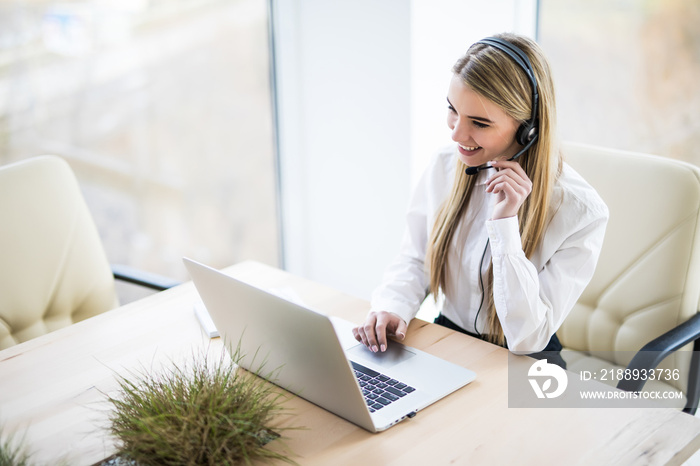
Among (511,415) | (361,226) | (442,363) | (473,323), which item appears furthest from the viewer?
(361,226)

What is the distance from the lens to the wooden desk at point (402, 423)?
1.00 metres

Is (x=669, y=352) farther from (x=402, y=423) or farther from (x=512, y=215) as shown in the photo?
(x=402, y=423)

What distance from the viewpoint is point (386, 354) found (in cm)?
130

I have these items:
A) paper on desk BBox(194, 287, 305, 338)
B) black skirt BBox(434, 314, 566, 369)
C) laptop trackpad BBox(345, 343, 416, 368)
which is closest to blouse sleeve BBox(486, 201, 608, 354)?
black skirt BBox(434, 314, 566, 369)

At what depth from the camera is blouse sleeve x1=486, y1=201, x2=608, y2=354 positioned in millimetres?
1322

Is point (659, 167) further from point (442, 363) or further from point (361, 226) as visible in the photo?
point (361, 226)

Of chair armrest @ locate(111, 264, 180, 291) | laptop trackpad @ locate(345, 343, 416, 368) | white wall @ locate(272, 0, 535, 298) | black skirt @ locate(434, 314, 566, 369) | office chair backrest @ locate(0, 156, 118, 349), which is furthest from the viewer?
white wall @ locate(272, 0, 535, 298)

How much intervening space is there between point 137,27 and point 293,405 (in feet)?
5.69

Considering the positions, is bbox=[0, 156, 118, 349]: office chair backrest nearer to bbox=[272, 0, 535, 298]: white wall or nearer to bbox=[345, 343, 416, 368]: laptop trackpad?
bbox=[345, 343, 416, 368]: laptop trackpad

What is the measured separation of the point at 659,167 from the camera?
1572 millimetres

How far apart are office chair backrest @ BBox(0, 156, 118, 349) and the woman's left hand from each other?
1085 millimetres

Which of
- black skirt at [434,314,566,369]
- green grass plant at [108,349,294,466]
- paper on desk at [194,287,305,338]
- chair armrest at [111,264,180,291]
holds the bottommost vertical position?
black skirt at [434,314,566,369]

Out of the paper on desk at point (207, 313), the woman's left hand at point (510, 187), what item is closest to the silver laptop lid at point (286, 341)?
the paper on desk at point (207, 313)

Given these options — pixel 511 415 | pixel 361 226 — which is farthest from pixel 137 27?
pixel 511 415
